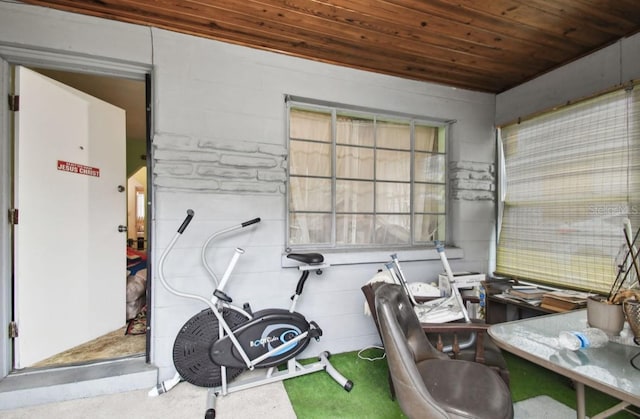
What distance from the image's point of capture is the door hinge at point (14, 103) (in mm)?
2098

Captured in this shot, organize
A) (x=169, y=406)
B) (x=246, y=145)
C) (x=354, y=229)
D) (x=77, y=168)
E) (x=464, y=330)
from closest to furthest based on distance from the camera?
(x=464, y=330)
(x=169, y=406)
(x=246, y=145)
(x=77, y=168)
(x=354, y=229)

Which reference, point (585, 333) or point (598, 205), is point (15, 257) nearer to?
point (585, 333)

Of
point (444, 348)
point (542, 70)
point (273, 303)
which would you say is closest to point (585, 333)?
point (444, 348)

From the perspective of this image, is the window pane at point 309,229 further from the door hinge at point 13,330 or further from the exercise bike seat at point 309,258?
the door hinge at point 13,330

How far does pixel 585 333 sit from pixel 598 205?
1.83m

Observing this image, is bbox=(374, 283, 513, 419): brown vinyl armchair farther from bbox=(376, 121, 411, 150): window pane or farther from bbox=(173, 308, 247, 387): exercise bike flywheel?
bbox=(376, 121, 411, 150): window pane

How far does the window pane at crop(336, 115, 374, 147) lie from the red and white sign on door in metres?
2.38

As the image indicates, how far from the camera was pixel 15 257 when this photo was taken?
2.11m

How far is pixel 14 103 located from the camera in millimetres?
2107

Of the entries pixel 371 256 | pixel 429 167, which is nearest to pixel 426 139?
pixel 429 167

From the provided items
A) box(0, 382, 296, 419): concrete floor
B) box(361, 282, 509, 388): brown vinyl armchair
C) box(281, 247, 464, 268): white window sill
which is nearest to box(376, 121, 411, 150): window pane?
box(281, 247, 464, 268): white window sill

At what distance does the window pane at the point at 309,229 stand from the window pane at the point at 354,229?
122 millimetres

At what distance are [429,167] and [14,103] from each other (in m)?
3.72

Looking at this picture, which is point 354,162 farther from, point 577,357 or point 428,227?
point 577,357
